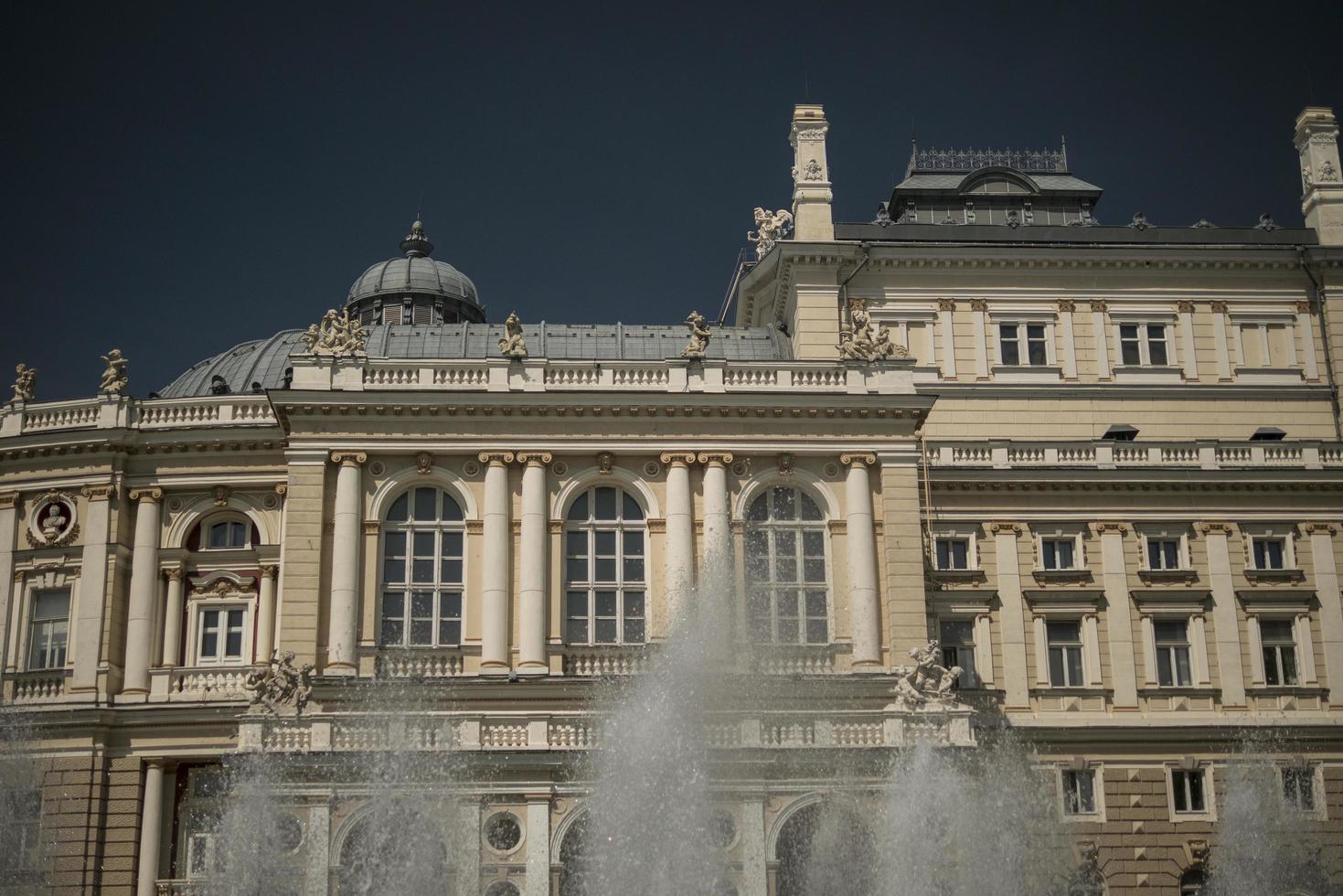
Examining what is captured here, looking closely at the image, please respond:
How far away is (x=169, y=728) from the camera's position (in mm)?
51875

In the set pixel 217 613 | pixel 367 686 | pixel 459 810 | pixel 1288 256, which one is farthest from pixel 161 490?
pixel 1288 256

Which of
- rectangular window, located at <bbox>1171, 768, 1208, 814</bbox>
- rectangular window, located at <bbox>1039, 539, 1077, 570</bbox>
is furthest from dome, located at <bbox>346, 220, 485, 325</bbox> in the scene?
rectangular window, located at <bbox>1171, 768, 1208, 814</bbox>

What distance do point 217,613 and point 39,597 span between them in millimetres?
5336

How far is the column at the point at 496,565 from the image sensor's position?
4925cm

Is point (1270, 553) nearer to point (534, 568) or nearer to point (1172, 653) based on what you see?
point (1172, 653)

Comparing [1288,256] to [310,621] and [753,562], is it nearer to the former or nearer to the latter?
[753,562]

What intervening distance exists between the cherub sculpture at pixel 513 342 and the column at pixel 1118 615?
19.6 meters

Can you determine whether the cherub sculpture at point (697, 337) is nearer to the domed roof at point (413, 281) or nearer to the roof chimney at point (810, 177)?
the roof chimney at point (810, 177)

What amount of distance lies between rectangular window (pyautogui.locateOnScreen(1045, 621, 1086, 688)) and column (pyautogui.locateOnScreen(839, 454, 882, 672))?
8.89m

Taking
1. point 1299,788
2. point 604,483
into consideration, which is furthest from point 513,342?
point 1299,788

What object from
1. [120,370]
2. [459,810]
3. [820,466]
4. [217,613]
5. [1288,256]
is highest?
[1288,256]

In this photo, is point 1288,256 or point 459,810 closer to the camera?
point 459,810

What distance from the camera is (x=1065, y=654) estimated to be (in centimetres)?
5678

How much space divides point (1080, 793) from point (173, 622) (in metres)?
27.6
